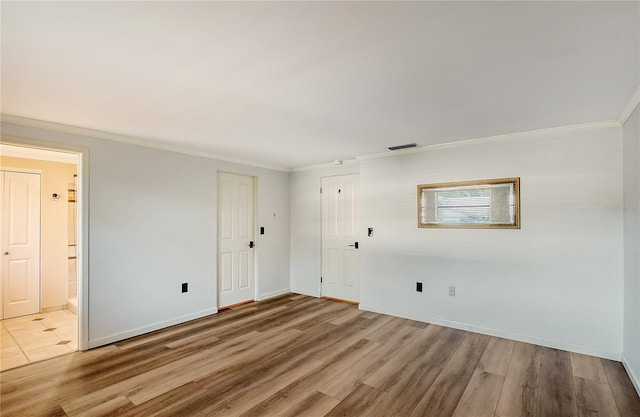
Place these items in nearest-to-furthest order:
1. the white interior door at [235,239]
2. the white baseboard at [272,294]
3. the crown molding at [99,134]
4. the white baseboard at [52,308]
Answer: the crown molding at [99,134] < the white baseboard at [52,308] < the white interior door at [235,239] < the white baseboard at [272,294]

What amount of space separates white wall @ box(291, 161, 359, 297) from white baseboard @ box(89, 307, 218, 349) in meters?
1.65

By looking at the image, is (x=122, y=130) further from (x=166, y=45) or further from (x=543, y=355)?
(x=543, y=355)

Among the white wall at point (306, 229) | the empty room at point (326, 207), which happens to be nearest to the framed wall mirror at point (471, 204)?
the empty room at point (326, 207)

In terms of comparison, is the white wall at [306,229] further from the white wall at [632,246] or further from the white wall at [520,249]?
the white wall at [632,246]

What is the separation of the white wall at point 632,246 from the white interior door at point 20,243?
7006mm

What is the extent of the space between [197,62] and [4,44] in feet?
3.24

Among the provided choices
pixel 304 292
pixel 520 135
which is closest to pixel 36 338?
pixel 304 292

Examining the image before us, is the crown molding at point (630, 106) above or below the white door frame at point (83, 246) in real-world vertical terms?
above

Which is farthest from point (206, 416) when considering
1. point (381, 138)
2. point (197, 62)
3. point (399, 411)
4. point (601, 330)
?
point (601, 330)

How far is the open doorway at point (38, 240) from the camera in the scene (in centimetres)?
423

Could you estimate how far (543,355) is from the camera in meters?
3.11

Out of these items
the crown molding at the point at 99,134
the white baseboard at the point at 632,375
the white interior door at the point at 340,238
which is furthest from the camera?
the white interior door at the point at 340,238

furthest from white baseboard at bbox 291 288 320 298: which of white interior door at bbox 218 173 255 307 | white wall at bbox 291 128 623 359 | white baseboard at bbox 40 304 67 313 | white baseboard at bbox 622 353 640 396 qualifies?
white baseboard at bbox 622 353 640 396

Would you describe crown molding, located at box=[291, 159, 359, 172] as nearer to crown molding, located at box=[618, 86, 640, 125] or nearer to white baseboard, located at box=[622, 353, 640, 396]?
crown molding, located at box=[618, 86, 640, 125]
